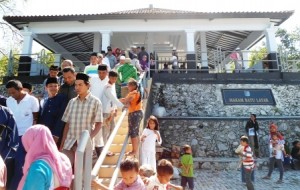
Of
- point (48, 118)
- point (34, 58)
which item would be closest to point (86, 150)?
point (48, 118)

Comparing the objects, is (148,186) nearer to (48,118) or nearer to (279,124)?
(48,118)

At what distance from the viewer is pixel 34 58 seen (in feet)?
44.3

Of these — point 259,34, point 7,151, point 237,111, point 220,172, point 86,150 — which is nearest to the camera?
point 86,150

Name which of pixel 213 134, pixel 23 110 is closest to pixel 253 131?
pixel 213 134

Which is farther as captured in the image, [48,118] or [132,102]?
[132,102]

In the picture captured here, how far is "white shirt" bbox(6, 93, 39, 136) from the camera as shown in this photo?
13.6 feet

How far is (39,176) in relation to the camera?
2061 mm

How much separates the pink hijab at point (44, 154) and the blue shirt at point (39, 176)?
6 cm

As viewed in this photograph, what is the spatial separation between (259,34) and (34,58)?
37.3 feet

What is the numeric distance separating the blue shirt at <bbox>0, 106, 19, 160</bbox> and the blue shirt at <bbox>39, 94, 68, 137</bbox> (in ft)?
2.04

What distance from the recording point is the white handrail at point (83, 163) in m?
2.31

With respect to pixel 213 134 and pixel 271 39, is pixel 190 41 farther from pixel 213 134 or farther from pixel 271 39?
pixel 213 134

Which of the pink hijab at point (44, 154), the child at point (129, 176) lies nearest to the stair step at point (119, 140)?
the child at point (129, 176)

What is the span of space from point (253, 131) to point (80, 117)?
7.53 meters
